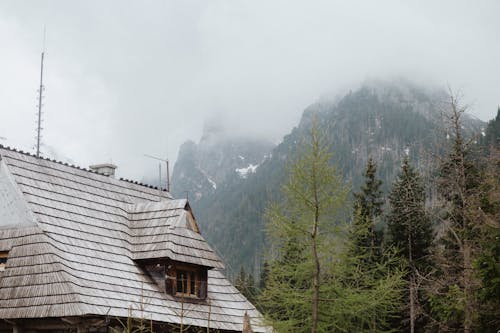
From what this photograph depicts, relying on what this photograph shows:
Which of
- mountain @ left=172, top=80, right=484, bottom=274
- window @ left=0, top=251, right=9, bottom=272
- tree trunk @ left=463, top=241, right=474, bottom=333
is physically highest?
mountain @ left=172, top=80, right=484, bottom=274

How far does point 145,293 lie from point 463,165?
32.4 feet

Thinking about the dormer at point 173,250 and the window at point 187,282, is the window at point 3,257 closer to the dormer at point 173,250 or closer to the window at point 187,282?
the dormer at point 173,250

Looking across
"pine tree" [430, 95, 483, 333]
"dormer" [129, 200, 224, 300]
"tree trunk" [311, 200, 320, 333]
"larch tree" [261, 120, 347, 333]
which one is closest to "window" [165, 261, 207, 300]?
"dormer" [129, 200, 224, 300]

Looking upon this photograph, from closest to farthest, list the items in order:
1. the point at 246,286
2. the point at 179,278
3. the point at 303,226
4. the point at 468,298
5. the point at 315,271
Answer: the point at 315,271 < the point at 246,286 < the point at 303,226 < the point at 468,298 < the point at 179,278

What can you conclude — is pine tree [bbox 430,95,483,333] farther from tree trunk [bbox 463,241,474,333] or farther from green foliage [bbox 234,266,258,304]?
green foliage [bbox 234,266,258,304]

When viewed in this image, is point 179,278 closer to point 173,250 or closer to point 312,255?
point 173,250

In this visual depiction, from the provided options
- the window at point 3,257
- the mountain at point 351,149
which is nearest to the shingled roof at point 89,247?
the window at point 3,257

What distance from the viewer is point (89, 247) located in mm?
18891

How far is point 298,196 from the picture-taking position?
39.2 feet

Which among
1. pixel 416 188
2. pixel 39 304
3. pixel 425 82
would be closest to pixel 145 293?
pixel 39 304

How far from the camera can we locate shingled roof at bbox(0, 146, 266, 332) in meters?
16.6

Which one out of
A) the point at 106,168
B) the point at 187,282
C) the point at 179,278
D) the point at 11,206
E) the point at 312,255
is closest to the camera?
the point at 312,255

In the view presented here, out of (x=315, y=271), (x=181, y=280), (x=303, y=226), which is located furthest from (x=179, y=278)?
(x=315, y=271)

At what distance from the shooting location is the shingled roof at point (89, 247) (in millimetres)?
16578
